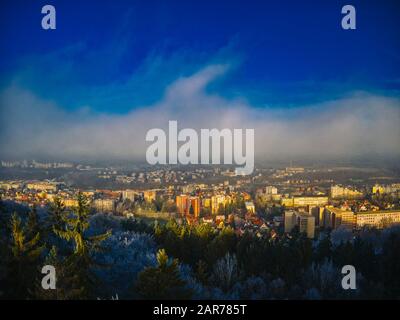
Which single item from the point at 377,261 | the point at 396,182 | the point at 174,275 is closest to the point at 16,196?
the point at 174,275

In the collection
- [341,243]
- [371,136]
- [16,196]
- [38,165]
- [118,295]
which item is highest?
[371,136]

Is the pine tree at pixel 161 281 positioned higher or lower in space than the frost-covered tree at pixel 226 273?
Answer: higher

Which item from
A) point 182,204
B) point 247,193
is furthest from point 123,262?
point 247,193

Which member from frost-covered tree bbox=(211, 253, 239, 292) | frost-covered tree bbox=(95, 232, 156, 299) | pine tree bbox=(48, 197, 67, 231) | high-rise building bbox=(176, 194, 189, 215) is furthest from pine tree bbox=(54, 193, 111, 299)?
high-rise building bbox=(176, 194, 189, 215)

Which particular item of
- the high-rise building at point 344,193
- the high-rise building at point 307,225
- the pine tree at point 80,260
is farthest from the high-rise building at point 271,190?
the pine tree at point 80,260

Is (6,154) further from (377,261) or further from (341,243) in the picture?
(377,261)

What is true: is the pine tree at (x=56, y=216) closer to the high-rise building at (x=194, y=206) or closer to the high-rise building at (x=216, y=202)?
the high-rise building at (x=194, y=206)

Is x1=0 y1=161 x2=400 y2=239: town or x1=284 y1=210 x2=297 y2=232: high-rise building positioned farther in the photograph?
x1=284 y1=210 x2=297 y2=232: high-rise building

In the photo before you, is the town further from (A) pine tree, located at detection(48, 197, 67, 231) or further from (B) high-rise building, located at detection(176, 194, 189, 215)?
(A) pine tree, located at detection(48, 197, 67, 231)
